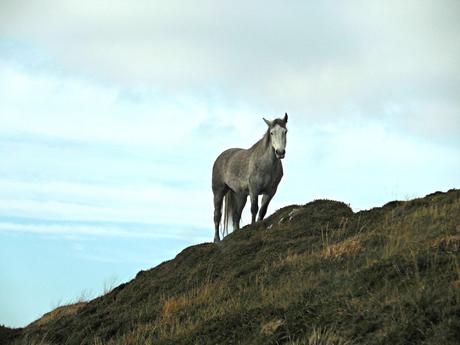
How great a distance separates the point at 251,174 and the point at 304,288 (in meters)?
10.9

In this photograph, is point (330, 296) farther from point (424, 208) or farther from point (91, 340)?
point (91, 340)

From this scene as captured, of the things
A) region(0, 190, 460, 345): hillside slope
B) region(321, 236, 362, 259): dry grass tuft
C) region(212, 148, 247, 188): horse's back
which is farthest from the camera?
region(212, 148, 247, 188): horse's back

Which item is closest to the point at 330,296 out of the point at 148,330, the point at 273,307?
the point at 273,307

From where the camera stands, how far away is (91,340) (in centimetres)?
1173

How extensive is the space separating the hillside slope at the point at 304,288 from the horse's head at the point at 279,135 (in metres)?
1.85

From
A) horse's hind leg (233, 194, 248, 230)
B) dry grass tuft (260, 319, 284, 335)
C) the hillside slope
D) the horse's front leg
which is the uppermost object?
horse's hind leg (233, 194, 248, 230)

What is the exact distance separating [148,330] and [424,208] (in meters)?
5.89

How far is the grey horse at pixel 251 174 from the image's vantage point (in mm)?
18281

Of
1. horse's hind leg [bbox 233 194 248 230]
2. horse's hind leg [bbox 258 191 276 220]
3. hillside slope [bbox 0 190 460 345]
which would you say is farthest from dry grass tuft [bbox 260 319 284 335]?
horse's hind leg [bbox 233 194 248 230]

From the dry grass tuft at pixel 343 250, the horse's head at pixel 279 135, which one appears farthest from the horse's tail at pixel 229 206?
the dry grass tuft at pixel 343 250

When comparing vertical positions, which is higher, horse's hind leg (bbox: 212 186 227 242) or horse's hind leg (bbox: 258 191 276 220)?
horse's hind leg (bbox: 212 186 227 242)

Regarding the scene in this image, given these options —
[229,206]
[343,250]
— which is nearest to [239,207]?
[229,206]

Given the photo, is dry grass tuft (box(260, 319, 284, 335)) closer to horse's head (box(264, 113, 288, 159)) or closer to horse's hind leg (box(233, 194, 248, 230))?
horse's head (box(264, 113, 288, 159))

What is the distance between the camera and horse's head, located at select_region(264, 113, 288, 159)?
1788cm
